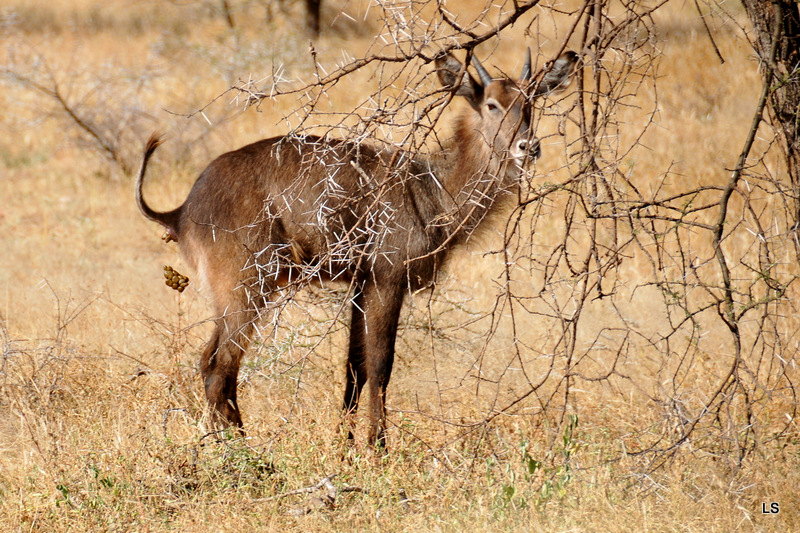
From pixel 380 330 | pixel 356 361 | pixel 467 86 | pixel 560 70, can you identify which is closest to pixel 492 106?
pixel 467 86

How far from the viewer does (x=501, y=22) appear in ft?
11.4

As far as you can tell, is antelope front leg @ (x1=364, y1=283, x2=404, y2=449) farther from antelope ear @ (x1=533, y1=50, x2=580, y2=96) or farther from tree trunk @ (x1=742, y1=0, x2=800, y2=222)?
tree trunk @ (x1=742, y1=0, x2=800, y2=222)

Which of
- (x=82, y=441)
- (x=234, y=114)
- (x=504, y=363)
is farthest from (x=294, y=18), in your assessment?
(x=82, y=441)

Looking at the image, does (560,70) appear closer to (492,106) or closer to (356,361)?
(492,106)

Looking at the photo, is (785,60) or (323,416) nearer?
(785,60)

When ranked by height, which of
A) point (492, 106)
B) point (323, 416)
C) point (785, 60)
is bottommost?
point (323, 416)

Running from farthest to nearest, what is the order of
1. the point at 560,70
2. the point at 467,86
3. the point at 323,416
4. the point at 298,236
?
the point at 467,86
the point at 560,70
the point at 298,236
the point at 323,416

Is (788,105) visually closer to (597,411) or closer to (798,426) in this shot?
(798,426)

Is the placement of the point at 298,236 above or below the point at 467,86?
below

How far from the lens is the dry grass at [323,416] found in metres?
3.66

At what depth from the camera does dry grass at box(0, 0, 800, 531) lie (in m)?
3.66

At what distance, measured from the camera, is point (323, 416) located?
4941 millimetres

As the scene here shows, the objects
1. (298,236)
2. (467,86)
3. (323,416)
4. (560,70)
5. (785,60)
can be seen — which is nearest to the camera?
(785,60)

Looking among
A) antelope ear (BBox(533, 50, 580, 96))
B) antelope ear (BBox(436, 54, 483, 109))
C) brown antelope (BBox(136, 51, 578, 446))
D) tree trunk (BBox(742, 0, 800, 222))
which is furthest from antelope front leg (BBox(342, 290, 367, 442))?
tree trunk (BBox(742, 0, 800, 222))
